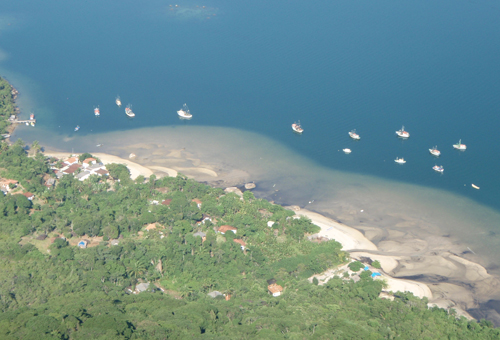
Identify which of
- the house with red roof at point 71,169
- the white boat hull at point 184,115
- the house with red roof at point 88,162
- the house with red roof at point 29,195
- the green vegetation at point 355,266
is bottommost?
the house with red roof at point 29,195

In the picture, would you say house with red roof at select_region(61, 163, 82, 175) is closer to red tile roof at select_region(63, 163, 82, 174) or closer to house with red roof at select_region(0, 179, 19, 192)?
red tile roof at select_region(63, 163, 82, 174)

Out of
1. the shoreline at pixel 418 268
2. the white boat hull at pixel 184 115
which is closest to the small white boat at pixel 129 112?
the white boat hull at pixel 184 115

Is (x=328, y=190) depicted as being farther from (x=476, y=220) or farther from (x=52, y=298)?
(x=52, y=298)

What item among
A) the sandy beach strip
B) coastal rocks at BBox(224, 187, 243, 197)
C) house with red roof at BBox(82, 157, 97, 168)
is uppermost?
the sandy beach strip

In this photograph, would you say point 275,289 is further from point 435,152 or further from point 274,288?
point 435,152

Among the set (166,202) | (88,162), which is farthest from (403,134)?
(88,162)

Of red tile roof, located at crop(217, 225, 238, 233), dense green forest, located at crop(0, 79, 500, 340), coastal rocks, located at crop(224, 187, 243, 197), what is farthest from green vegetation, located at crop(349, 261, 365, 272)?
coastal rocks, located at crop(224, 187, 243, 197)

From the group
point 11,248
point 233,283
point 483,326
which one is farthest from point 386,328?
point 11,248

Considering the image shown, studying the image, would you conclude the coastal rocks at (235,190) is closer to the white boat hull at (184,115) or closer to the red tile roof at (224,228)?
the red tile roof at (224,228)
